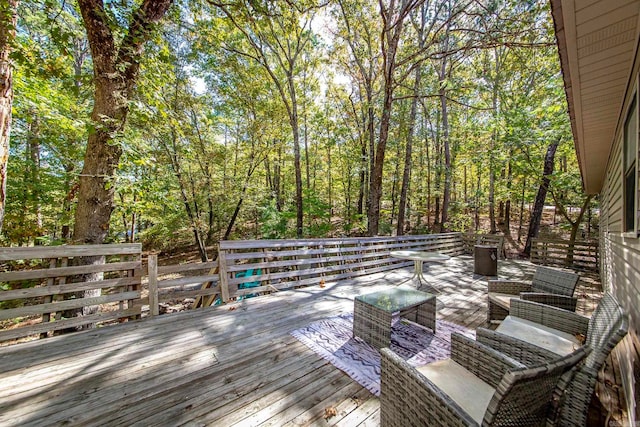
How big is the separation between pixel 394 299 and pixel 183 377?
2.15m

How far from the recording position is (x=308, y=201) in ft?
40.4

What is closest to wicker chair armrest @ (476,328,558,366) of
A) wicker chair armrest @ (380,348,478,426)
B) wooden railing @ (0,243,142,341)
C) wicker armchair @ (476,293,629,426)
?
wicker armchair @ (476,293,629,426)

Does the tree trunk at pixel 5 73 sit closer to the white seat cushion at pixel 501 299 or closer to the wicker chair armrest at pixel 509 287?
the white seat cushion at pixel 501 299

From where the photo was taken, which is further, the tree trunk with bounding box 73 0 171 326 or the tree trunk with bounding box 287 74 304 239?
the tree trunk with bounding box 287 74 304 239

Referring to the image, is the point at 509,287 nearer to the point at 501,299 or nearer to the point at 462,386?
the point at 501,299

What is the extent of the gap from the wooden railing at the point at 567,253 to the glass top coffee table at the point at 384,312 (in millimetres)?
7451

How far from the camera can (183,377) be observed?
201 cm

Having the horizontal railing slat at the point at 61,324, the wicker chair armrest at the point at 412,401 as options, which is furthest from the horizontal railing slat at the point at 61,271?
the wicker chair armrest at the point at 412,401

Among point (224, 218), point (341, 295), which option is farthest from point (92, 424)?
point (224, 218)

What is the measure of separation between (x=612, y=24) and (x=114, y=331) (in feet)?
17.4

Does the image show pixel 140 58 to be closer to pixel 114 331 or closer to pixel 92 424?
pixel 114 331

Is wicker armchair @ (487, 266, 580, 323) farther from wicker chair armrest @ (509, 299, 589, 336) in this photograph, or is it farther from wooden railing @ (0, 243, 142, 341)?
wooden railing @ (0, 243, 142, 341)

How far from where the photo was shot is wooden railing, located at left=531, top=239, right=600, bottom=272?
7066 mm

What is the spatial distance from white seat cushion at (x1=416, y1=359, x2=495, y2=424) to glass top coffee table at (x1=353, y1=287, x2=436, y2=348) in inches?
31.2
